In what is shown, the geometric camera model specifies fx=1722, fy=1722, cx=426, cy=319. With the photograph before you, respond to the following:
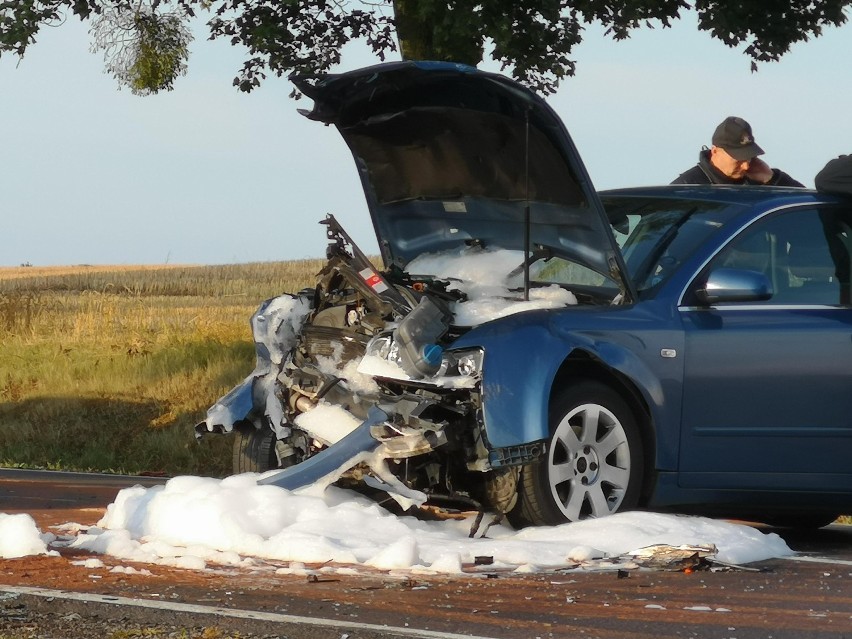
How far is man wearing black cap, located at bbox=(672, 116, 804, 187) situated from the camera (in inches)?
426

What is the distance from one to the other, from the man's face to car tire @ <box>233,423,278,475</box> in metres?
3.61

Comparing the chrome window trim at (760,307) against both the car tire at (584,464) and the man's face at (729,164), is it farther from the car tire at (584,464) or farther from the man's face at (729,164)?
the man's face at (729,164)

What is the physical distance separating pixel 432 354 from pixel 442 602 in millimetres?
1781

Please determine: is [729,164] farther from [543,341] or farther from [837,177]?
[543,341]

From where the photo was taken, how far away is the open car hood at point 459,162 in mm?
8344

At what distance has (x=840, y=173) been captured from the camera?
9.10 m

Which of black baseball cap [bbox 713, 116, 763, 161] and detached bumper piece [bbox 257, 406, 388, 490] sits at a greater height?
black baseball cap [bbox 713, 116, 763, 161]

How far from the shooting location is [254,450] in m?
9.12

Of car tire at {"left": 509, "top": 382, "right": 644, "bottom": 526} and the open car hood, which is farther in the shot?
the open car hood

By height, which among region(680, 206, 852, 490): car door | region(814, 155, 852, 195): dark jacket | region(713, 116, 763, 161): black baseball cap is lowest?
region(680, 206, 852, 490): car door

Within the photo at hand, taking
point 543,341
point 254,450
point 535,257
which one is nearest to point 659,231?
point 535,257

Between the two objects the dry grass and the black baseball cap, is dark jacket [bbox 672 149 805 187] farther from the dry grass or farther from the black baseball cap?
the dry grass

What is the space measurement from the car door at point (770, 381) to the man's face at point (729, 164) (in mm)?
2104

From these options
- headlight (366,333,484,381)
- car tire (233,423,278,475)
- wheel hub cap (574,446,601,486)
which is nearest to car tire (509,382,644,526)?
wheel hub cap (574,446,601,486)
